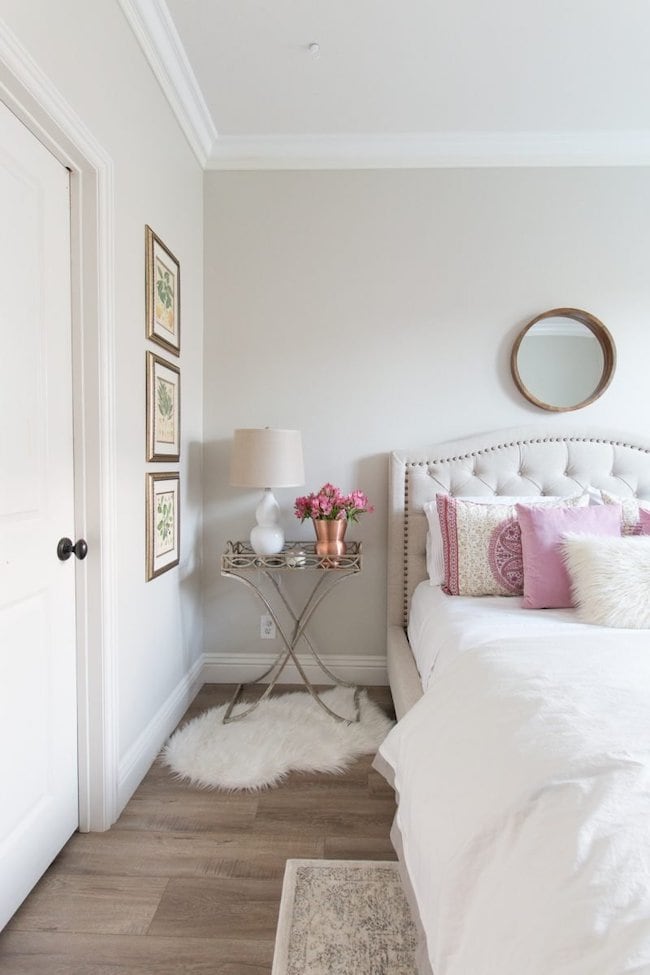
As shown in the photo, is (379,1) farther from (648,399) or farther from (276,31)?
(648,399)

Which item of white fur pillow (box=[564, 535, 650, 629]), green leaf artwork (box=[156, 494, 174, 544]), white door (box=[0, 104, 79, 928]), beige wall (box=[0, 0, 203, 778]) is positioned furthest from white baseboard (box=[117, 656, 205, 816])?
white fur pillow (box=[564, 535, 650, 629])

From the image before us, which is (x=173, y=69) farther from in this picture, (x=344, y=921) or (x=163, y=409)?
(x=344, y=921)

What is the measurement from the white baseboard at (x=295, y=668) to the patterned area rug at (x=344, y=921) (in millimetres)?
1250

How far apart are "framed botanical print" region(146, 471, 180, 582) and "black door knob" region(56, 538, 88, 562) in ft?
1.34

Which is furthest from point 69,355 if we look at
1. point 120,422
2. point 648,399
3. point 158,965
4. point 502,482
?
point 648,399

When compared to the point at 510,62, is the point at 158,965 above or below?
below

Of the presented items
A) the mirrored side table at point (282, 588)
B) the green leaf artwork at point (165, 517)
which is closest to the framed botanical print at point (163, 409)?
the green leaf artwork at point (165, 517)

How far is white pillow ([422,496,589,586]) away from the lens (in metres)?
2.40

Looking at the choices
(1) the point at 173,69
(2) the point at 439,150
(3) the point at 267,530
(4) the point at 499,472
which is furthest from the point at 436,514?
(1) the point at 173,69

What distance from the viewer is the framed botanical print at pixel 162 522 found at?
211cm

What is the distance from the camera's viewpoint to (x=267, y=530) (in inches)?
101

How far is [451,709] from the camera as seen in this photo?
1354 millimetres

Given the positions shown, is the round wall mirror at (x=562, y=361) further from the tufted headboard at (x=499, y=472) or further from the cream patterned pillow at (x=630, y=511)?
the cream patterned pillow at (x=630, y=511)

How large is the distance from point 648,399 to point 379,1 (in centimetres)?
207
